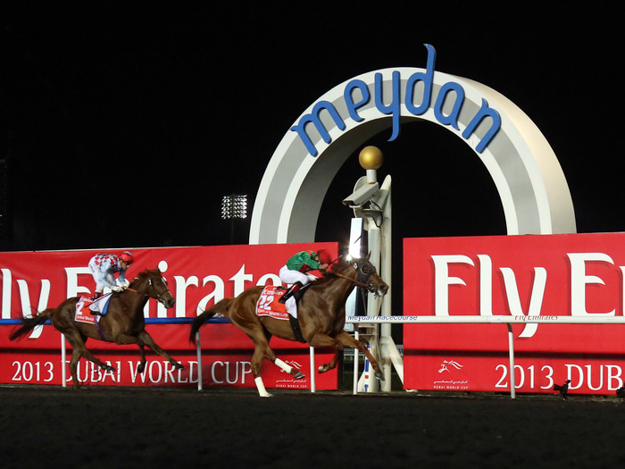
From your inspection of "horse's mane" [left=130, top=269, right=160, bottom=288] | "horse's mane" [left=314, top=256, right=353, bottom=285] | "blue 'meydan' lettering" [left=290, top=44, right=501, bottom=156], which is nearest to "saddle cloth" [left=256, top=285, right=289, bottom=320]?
"horse's mane" [left=314, top=256, right=353, bottom=285]

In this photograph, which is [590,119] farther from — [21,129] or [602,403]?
[21,129]

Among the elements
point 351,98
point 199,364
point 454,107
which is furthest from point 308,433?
point 351,98

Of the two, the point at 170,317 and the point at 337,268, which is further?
the point at 170,317

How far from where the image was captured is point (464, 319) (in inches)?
311

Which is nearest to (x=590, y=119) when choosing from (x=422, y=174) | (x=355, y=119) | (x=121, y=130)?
(x=422, y=174)

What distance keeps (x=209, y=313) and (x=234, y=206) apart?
1111cm

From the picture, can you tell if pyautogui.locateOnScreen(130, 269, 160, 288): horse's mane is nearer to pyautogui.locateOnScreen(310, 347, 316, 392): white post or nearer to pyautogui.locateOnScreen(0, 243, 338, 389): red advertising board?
pyautogui.locateOnScreen(0, 243, 338, 389): red advertising board

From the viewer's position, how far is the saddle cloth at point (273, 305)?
8188 mm

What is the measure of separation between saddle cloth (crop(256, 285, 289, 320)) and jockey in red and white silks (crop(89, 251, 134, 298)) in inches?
66.5

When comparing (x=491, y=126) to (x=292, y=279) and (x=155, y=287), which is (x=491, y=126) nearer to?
(x=292, y=279)

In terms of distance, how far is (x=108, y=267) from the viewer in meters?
9.23

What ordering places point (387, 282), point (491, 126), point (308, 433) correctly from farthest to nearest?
point (387, 282), point (491, 126), point (308, 433)

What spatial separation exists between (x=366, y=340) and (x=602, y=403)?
2.64 metres

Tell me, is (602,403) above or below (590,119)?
below
